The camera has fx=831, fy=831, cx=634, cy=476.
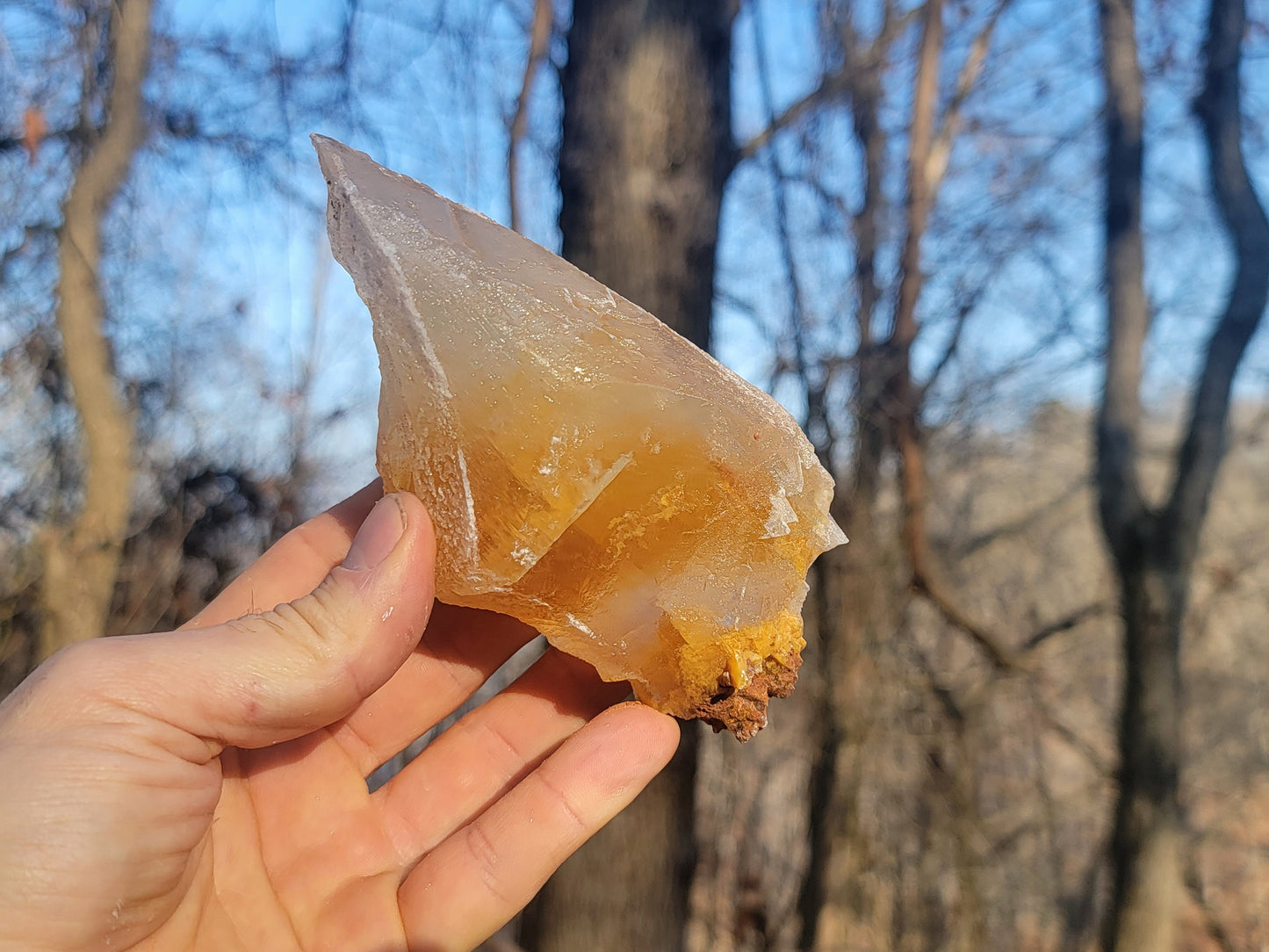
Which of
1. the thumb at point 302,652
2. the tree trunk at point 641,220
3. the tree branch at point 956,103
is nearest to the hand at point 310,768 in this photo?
the thumb at point 302,652

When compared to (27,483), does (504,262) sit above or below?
above

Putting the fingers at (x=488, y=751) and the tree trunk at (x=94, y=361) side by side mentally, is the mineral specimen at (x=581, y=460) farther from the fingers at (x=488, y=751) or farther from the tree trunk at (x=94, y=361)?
the tree trunk at (x=94, y=361)

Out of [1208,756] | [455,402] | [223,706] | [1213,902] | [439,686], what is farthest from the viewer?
[1208,756]

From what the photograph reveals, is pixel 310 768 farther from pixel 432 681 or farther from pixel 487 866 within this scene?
pixel 487 866

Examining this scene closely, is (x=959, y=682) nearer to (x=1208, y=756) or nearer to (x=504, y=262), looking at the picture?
(x=1208, y=756)

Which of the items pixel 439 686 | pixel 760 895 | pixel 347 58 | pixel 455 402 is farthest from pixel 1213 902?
pixel 347 58

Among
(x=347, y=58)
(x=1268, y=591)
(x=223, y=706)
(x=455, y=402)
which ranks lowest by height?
(x=223, y=706)
